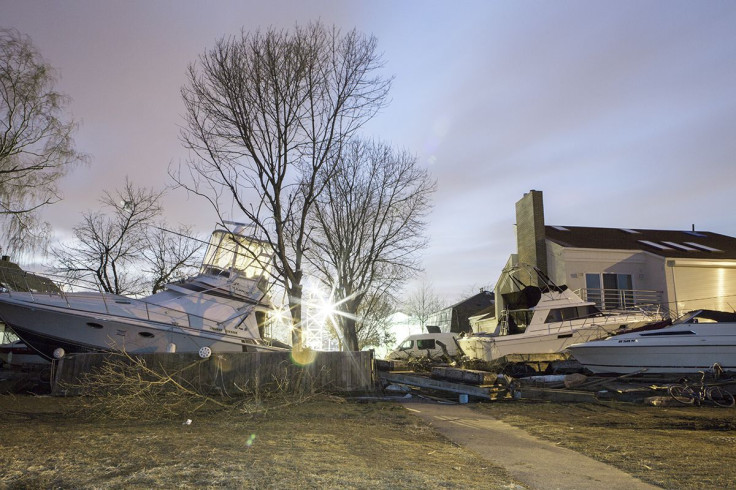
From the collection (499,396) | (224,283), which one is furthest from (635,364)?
(224,283)

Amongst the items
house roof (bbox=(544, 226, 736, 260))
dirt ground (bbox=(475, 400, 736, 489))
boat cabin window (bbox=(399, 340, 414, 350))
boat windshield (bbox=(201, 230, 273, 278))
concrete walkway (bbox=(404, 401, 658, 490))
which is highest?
house roof (bbox=(544, 226, 736, 260))

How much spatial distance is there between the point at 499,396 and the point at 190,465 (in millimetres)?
9067

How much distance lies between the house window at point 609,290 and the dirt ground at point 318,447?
14611mm

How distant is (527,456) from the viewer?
732 centimetres

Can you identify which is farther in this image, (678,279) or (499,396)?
(678,279)

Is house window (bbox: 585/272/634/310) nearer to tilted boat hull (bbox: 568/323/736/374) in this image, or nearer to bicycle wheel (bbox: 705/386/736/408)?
tilted boat hull (bbox: 568/323/736/374)

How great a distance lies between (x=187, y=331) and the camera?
16188 millimetres

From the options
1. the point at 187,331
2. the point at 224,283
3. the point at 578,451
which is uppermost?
the point at 224,283

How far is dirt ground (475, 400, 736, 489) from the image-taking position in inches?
247

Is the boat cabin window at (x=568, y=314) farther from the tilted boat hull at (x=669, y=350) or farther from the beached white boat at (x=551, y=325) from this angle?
the tilted boat hull at (x=669, y=350)

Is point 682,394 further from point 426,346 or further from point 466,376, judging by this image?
point 426,346

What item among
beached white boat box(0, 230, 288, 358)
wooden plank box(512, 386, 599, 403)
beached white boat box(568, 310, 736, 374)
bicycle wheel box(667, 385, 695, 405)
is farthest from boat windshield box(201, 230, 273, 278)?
bicycle wheel box(667, 385, 695, 405)

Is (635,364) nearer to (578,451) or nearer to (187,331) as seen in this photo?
(578,451)

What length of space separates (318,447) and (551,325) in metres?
15.9
